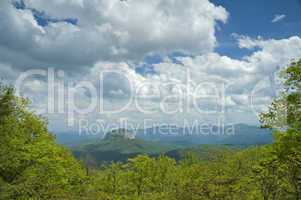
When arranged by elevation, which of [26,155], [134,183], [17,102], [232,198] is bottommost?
[134,183]

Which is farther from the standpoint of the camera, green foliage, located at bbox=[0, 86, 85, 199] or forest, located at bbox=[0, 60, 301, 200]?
green foliage, located at bbox=[0, 86, 85, 199]

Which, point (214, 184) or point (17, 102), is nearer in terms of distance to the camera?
point (214, 184)

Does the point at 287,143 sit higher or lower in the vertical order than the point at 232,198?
higher

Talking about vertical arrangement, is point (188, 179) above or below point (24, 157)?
below

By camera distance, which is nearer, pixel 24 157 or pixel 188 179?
pixel 24 157

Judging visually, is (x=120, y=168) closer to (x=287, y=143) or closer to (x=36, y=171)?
(x=36, y=171)

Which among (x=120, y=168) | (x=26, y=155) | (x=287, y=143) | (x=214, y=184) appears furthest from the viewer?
(x=120, y=168)

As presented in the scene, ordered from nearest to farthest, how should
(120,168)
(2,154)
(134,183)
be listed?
(2,154) < (134,183) < (120,168)

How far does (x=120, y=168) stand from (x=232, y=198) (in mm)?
58568

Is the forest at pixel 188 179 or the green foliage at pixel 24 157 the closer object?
the forest at pixel 188 179

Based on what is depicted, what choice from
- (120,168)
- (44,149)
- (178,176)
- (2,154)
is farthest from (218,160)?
(2,154)

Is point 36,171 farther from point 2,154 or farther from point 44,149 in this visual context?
point 2,154

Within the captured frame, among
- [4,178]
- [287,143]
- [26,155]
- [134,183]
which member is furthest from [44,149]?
[134,183]

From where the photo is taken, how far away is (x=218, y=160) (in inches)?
3944
